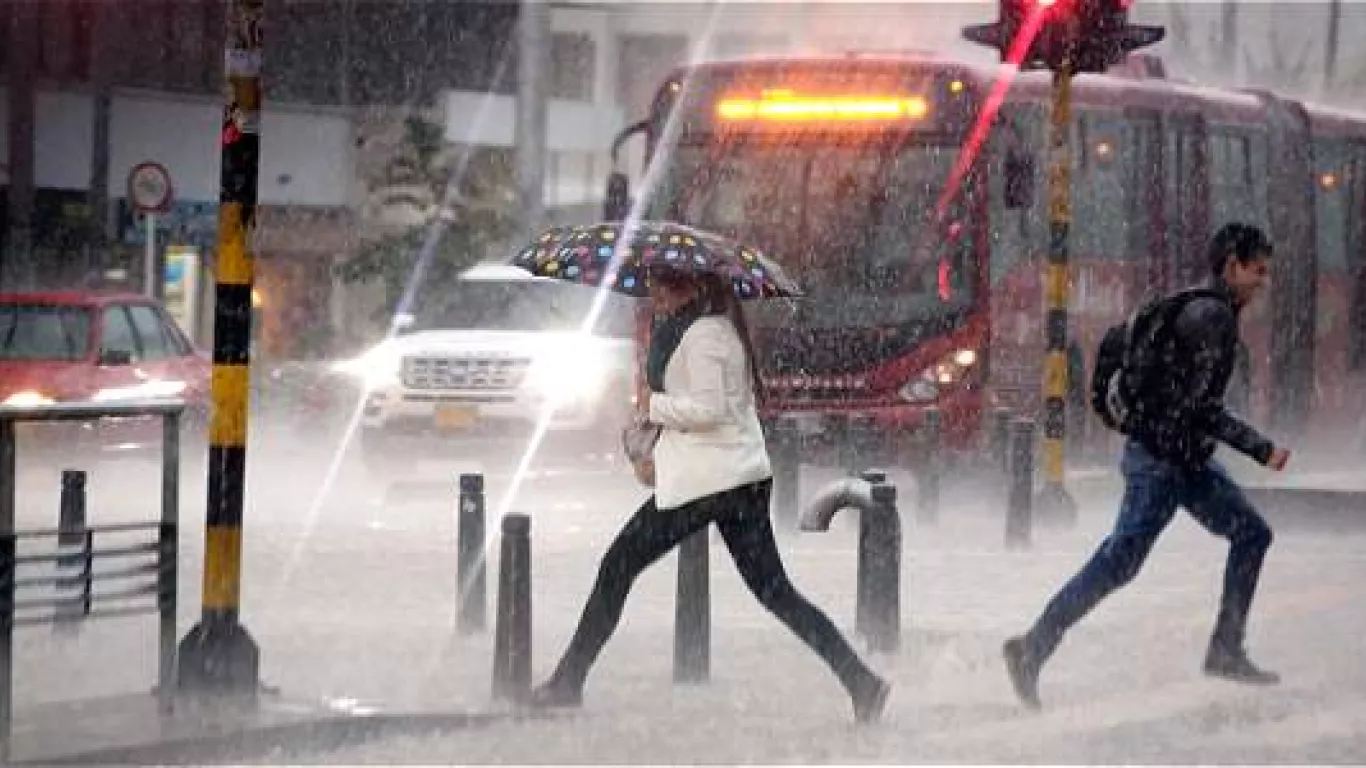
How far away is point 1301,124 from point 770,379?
752cm

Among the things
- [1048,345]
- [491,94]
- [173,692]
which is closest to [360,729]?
[173,692]

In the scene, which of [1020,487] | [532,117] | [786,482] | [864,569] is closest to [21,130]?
[532,117]

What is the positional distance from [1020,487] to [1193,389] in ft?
21.8

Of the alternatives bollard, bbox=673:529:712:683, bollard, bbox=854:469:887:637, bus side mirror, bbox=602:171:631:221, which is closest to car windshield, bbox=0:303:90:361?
bus side mirror, bbox=602:171:631:221

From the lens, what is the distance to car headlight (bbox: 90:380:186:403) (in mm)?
21156

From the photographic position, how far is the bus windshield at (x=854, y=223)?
20.4m

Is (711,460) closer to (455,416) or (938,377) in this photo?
(938,377)

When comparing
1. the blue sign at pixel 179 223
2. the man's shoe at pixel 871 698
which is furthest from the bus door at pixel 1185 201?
the blue sign at pixel 179 223

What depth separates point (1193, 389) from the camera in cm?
1027

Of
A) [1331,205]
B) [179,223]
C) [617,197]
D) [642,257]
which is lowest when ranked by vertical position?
[179,223]

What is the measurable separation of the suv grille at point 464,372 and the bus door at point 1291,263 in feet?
25.2

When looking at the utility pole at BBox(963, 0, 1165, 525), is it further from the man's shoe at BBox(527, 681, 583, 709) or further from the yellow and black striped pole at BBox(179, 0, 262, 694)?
the yellow and black striped pole at BBox(179, 0, 262, 694)

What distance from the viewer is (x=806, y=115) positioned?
68.1ft

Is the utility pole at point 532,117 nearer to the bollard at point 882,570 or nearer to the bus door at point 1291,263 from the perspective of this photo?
the bus door at point 1291,263
